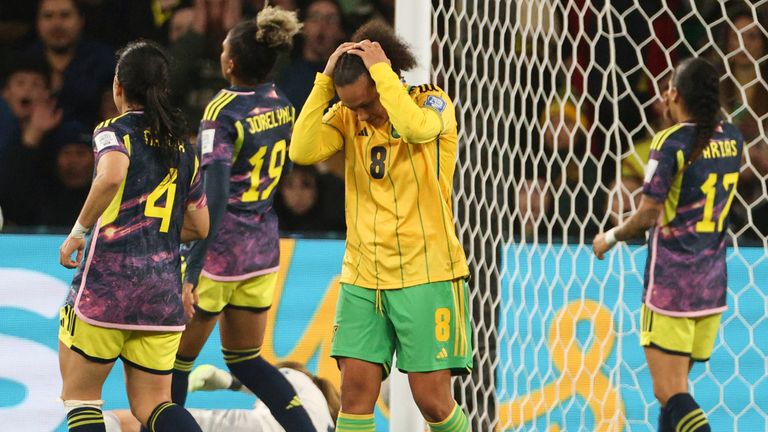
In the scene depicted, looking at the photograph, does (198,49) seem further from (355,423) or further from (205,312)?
(355,423)

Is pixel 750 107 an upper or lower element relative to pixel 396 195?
upper

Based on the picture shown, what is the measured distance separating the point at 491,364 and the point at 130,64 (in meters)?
2.16

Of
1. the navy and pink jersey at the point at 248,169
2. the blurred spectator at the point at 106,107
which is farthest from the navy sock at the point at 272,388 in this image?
the blurred spectator at the point at 106,107

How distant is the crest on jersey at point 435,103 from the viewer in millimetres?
3484

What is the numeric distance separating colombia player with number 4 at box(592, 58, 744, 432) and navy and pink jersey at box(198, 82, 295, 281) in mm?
1216

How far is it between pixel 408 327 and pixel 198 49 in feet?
11.2

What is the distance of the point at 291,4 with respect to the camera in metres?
6.78

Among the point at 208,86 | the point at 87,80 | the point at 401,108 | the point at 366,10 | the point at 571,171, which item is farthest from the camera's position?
the point at 366,10

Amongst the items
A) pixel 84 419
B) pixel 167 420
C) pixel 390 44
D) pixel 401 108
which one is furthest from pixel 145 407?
pixel 390 44

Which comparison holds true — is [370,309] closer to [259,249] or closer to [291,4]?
[259,249]

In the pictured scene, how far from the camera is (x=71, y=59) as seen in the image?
6.36 metres

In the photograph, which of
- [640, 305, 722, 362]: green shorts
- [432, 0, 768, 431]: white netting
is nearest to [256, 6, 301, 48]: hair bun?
[432, 0, 768, 431]: white netting

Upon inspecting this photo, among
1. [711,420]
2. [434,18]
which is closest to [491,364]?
[711,420]

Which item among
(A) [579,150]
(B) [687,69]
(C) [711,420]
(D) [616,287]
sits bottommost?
(C) [711,420]
